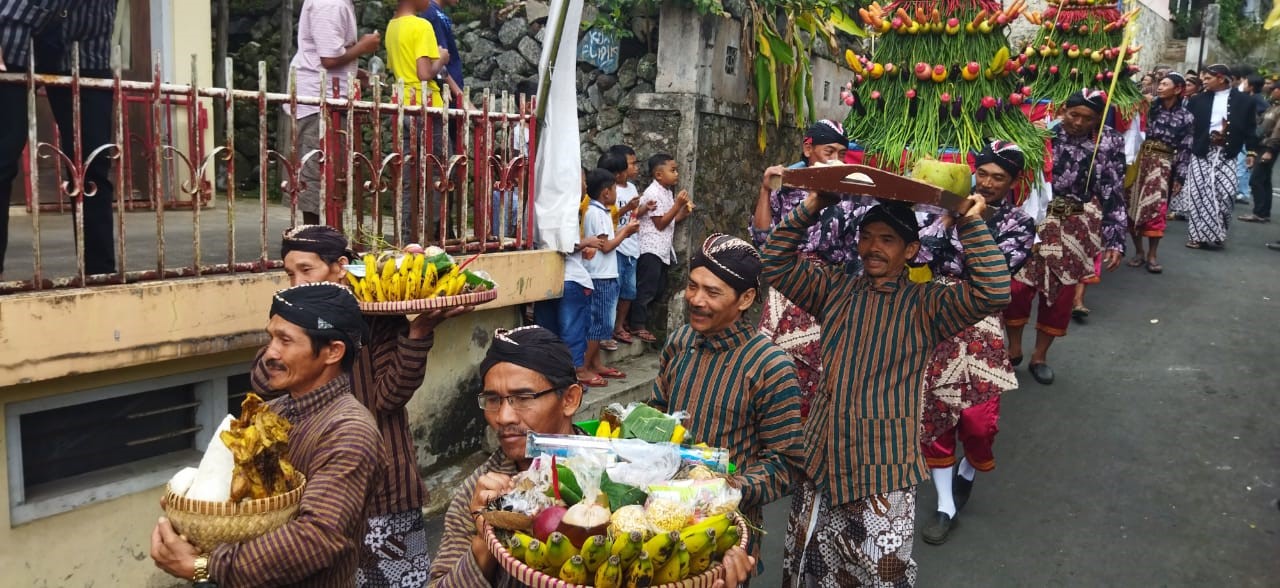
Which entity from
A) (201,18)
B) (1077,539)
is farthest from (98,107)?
(1077,539)

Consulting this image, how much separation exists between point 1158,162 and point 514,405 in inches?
386

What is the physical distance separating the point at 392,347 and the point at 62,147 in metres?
1.58

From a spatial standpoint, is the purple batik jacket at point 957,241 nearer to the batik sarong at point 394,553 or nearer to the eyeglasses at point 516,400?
the batik sarong at point 394,553

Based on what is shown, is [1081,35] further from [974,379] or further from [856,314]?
[856,314]

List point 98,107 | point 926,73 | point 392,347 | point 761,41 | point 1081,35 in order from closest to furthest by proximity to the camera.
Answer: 1. point 392,347
2. point 98,107
3. point 926,73
4. point 1081,35
5. point 761,41

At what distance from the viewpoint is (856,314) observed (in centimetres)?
368

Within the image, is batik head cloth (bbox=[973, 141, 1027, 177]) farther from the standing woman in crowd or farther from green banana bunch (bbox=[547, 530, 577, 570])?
the standing woman in crowd

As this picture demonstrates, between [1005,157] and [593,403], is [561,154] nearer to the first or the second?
[593,403]

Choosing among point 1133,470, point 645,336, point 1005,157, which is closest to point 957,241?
point 1005,157

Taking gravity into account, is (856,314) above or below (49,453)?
above

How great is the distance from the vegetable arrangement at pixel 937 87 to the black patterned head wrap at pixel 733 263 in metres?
2.56

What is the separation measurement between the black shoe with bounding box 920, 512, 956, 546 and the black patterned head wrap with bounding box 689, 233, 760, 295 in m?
2.49

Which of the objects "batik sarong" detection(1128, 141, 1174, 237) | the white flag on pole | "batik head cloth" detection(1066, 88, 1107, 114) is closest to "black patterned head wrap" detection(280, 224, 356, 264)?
the white flag on pole

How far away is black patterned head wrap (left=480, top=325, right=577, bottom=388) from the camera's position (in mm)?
2449
